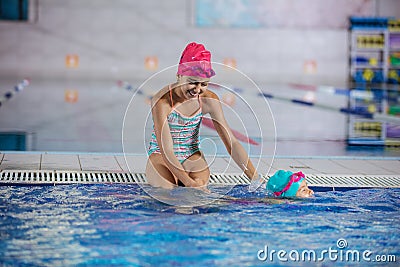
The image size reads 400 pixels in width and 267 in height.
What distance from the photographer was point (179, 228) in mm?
3262

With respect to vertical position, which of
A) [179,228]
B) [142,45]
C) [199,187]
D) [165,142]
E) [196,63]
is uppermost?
[142,45]

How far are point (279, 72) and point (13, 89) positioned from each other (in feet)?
24.1

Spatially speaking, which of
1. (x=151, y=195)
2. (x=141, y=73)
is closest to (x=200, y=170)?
(x=151, y=195)

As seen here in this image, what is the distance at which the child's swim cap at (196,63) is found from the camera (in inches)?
146

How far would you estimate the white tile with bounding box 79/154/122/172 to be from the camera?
15.9 feet

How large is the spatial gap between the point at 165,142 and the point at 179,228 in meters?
0.69

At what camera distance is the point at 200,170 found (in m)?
4.20

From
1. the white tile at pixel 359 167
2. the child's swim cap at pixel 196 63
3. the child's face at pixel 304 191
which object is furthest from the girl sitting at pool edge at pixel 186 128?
the white tile at pixel 359 167

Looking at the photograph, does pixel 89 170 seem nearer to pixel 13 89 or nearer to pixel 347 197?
pixel 347 197

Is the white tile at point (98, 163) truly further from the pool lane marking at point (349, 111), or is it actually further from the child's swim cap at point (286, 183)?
the pool lane marking at point (349, 111)

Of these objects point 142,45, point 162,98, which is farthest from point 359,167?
point 142,45

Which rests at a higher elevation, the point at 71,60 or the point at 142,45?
the point at 142,45

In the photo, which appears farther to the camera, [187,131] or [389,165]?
[389,165]

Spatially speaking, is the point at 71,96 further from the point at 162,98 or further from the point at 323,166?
the point at 162,98
